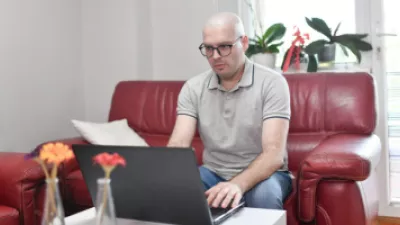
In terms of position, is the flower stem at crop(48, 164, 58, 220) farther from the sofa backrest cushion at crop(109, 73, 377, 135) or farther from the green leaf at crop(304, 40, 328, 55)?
the green leaf at crop(304, 40, 328, 55)

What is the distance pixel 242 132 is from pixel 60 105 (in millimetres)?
1677

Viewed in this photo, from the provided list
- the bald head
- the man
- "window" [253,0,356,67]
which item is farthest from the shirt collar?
"window" [253,0,356,67]

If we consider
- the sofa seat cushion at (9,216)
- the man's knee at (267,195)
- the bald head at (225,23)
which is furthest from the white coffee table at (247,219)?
the bald head at (225,23)

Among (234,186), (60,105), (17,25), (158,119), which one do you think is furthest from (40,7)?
(234,186)

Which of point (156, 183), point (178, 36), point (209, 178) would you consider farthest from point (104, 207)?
point (178, 36)

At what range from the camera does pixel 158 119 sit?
9.06ft

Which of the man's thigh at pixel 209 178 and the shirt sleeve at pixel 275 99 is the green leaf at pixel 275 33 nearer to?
the shirt sleeve at pixel 275 99

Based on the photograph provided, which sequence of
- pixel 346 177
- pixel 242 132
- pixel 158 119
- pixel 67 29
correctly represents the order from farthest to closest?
pixel 67 29 < pixel 158 119 < pixel 242 132 < pixel 346 177

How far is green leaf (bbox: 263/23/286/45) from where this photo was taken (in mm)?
3000

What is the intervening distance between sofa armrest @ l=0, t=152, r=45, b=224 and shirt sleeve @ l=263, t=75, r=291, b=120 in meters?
0.95

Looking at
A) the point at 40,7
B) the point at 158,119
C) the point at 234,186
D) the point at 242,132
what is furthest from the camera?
the point at 40,7

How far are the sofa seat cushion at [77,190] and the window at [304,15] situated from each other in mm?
1501

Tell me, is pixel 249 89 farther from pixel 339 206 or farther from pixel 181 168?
pixel 181 168

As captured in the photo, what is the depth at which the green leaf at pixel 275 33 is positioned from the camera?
9.84ft
